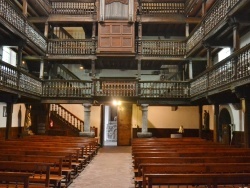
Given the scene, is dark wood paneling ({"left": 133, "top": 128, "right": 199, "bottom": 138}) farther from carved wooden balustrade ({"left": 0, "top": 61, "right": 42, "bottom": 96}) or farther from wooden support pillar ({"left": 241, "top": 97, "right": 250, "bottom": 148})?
wooden support pillar ({"left": 241, "top": 97, "right": 250, "bottom": 148})

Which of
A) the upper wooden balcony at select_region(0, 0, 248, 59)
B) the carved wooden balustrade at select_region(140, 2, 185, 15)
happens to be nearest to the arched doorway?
the upper wooden balcony at select_region(0, 0, 248, 59)

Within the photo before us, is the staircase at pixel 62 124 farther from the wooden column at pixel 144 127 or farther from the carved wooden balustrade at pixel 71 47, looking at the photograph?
the wooden column at pixel 144 127

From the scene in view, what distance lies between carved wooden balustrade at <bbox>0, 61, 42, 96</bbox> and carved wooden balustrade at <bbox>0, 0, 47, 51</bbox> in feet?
7.12

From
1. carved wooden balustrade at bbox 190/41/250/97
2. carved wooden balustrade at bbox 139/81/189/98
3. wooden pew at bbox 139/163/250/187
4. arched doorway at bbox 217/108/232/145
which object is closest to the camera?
wooden pew at bbox 139/163/250/187

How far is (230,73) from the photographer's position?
11578mm

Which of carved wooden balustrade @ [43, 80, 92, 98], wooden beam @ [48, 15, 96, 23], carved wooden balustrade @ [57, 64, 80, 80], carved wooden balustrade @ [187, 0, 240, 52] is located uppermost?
wooden beam @ [48, 15, 96, 23]

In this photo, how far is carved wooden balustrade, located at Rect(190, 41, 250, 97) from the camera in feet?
33.0

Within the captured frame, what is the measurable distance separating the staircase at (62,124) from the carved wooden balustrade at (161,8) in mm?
9791

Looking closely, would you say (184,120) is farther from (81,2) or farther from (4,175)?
(4,175)

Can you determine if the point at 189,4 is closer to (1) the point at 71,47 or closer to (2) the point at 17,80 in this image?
(1) the point at 71,47

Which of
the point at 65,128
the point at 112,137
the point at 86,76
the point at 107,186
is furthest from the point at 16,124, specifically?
the point at 107,186

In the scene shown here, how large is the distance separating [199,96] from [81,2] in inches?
426

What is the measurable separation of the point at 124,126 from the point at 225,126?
7925 millimetres

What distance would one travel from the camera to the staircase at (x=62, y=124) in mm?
22422
